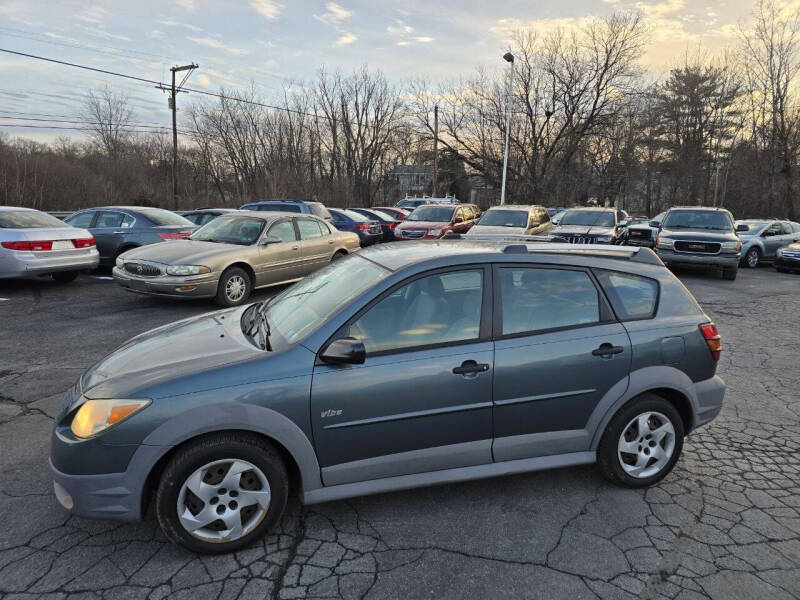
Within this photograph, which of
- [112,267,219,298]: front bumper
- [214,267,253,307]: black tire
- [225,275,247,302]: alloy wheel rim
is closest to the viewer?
[112,267,219,298]: front bumper

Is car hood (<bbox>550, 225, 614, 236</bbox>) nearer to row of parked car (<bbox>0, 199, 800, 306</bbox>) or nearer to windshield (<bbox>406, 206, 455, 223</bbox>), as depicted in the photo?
row of parked car (<bbox>0, 199, 800, 306</bbox>)

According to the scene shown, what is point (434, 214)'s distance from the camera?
17.7 m

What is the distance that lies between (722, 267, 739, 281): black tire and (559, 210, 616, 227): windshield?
3.13 meters

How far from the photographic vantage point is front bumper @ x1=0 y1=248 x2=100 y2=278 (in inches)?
331

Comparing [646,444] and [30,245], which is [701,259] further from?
[30,245]

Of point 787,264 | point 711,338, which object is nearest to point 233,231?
point 711,338

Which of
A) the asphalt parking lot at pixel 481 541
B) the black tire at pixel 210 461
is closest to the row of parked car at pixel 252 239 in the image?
the asphalt parking lot at pixel 481 541

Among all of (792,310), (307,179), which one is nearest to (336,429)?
(792,310)

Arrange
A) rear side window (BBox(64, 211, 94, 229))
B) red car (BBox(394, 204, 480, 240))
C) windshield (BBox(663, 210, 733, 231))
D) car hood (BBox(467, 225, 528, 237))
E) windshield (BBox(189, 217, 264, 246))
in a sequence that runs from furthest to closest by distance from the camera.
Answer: red car (BBox(394, 204, 480, 240)) → windshield (BBox(663, 210, 733, 231)) → car hood (BBox(467, 225, 528, 237)) → rear side window (BBox(64, 211, 94, 229)) → windshield (BBox(189, 217, 264, 246))

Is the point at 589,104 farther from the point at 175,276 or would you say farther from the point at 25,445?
the point at 25,445

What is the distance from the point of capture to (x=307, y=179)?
1773 inches

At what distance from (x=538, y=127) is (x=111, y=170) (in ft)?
101

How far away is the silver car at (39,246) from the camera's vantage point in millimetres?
8398

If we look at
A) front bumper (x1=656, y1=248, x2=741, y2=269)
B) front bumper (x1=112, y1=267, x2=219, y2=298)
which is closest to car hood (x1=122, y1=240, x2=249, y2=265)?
front bumper (x1=112, y1=267, x2=219, y2=298)
